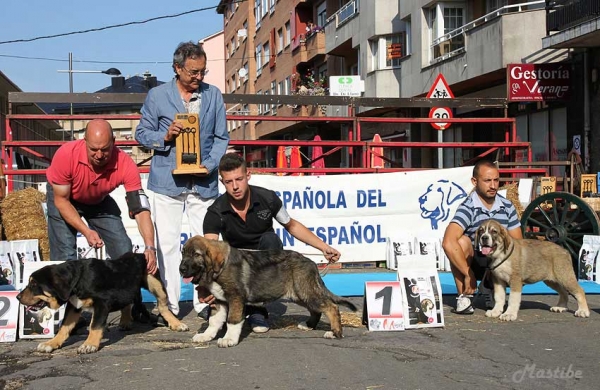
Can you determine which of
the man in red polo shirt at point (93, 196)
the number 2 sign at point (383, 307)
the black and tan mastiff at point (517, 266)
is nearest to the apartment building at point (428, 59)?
the black and tan mastiff at point (517, 266)

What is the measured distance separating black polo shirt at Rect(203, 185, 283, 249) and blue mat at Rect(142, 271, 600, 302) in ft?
7.61

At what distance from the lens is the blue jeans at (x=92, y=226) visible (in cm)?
693

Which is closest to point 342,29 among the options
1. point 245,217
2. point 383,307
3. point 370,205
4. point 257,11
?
point 257,11

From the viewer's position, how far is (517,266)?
7.45m

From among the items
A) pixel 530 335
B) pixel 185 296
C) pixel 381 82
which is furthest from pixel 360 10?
pixel 530 335

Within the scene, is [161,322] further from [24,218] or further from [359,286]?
[24,218]

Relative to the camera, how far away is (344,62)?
4009 centimetres

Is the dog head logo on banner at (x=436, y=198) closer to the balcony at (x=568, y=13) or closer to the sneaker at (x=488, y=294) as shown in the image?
the sneaker at (x=488, y=294)

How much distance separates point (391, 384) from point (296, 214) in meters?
7.03

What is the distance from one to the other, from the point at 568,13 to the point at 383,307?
14546 millimetres

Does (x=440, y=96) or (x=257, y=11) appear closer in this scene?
(x=440, y=96)

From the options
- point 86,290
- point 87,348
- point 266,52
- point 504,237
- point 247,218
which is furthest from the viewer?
point 266,52

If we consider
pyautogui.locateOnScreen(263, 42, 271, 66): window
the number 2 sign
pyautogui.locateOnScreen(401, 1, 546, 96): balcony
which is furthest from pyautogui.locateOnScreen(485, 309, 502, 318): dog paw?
pyautogui.locateOnScreen(263, 42, 271, 66): window

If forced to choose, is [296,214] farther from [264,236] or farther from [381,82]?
[381,82]
